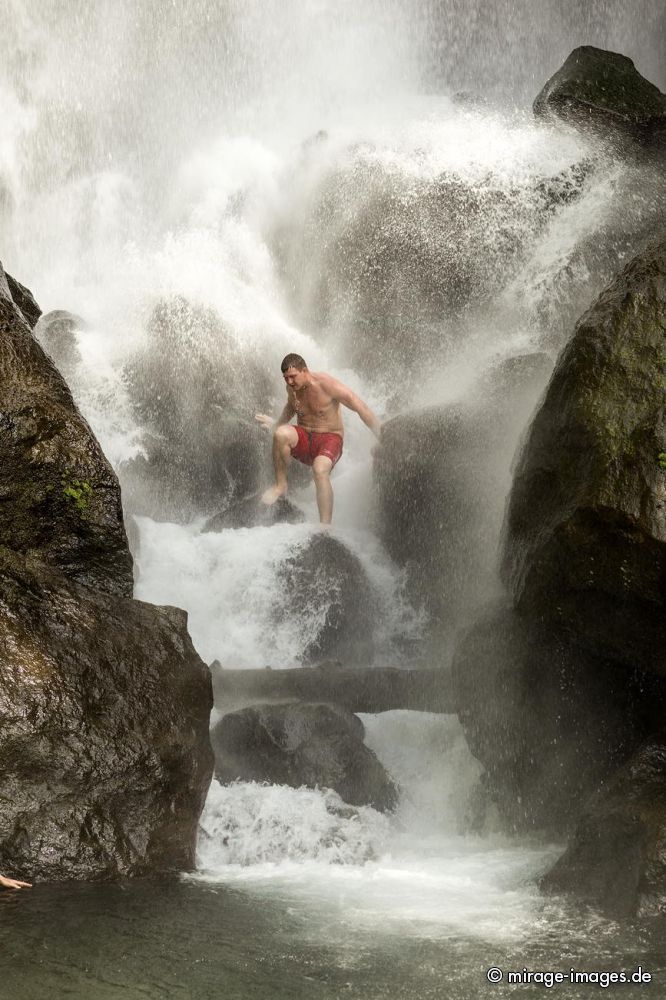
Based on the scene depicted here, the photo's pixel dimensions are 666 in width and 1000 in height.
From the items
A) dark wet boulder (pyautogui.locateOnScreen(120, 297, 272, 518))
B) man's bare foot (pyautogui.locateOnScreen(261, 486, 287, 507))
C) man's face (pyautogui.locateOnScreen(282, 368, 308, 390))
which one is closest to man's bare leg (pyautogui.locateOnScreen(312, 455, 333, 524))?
man's bare foot (pyautogui.locateOnScreen(261, 486, 287, 507))

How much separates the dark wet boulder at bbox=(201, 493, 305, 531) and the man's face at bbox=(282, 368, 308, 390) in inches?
67.2

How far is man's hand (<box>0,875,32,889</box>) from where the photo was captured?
4047mm

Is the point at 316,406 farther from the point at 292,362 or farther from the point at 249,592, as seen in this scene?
the point at 249,592

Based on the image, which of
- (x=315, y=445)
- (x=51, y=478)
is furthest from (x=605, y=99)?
(x=51, y=478)

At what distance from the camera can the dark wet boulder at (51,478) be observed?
205 inches

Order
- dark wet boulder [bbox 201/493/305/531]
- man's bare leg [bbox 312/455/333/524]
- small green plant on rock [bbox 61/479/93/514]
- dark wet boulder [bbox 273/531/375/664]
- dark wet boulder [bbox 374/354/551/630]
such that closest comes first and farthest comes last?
1. small green plant on rock [bbox 61/479/93/514]
2. dark wet boulder [bbox 374/354/551/630]
3. dark wet boulder [bbox 273/531/375/664]
4. man's bare leg [bbox 312/455/333/524]
5. dark wet boulder [bbox 201/493/305/531]

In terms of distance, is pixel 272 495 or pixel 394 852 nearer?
pixel 394 852

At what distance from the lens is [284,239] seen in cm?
1858

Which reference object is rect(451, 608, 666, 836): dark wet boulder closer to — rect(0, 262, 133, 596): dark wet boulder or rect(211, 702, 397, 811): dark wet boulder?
rect(211, 702, 397, 811): dark wet boulder

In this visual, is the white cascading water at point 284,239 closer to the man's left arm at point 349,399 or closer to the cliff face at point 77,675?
the cliff face at point 77,675

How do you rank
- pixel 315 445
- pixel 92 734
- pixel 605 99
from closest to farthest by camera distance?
1. pixel 92 734
2. pixel 315 445
3. pixel 605 99

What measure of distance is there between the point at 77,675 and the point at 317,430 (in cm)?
738

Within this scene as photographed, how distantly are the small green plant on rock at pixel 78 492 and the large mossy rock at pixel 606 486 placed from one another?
2681 mm

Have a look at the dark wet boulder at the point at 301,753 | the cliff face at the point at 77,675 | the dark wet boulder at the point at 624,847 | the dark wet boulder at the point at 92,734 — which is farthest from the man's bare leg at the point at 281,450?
the dark wet boulder at the point at 624,847
